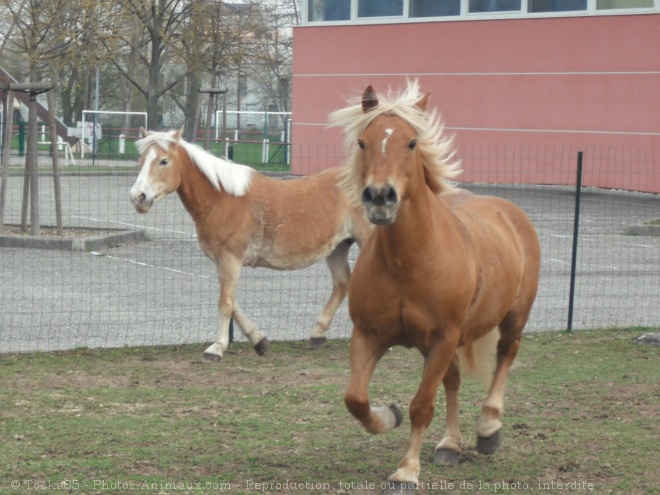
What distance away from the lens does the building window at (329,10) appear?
34.5 m

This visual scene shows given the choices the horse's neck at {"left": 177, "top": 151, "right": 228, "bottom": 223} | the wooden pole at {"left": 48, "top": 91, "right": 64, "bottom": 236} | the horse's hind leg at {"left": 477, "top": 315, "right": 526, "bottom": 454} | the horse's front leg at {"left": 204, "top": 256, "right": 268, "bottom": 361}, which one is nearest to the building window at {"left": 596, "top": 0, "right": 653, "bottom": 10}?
the wooden pole at {"left": 48, "top": 91, "right": 64, "bottom": 236}

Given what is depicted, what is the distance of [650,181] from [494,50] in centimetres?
651

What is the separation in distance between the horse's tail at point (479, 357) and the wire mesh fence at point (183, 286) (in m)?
1.24

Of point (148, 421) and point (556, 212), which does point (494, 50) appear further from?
point (148, 421)

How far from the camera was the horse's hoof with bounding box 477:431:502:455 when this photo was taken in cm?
620

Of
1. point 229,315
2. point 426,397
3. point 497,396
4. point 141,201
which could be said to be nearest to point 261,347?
point 229,315

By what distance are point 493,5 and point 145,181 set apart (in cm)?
2416

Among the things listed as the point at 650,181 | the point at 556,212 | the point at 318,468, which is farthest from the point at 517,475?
the point at 650,181

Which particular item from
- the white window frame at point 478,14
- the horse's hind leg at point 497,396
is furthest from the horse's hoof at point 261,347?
the white window frame at point 478,14

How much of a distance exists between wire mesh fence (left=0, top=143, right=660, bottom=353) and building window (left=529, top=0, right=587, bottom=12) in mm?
8057

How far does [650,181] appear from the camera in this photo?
1087 inches

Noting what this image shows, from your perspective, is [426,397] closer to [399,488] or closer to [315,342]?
[399,488]

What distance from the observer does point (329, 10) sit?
115ft

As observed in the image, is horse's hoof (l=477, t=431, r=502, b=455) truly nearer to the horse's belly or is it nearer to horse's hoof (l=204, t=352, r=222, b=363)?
horse's hoof (l=204, t=352, r=222, b=363)
